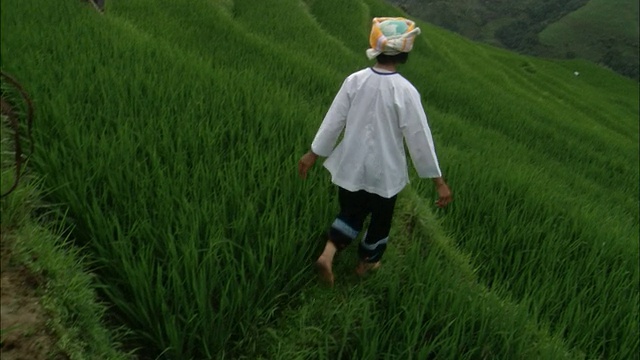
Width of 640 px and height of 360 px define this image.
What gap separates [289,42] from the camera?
614 cm

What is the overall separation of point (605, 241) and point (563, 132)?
565 centimetres

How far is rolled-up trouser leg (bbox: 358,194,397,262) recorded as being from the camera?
1.86m

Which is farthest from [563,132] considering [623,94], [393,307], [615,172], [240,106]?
[623,94]

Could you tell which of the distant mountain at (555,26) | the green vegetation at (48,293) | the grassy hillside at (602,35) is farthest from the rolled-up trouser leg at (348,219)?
the grassy hillside at (602,35)

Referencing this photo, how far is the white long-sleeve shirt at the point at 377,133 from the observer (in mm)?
1734

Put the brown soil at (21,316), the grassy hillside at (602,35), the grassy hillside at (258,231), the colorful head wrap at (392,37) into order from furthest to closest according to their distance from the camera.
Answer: the grassy hillside at (602,35)
the colorful head wrap at (392,37)
the grassy hillside at (258,231)
the brown soil at (21,316)

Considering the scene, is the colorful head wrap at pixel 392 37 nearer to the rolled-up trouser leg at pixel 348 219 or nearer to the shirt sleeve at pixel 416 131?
the shirt sleeve at pixel 416 131

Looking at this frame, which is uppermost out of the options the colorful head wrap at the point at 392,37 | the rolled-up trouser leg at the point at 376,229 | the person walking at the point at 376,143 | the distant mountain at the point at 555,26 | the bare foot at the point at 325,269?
the colorful head wrap at the point at 392,37

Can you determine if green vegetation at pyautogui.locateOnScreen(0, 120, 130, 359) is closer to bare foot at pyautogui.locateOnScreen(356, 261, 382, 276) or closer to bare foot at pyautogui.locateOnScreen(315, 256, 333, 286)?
bare foot at pyautogui.locateOnScreen(315, 256, 333, 286)

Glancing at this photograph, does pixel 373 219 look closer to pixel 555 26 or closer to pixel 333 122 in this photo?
pixel 333 122

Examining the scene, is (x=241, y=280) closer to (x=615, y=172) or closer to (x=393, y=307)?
(x=393, y=307)

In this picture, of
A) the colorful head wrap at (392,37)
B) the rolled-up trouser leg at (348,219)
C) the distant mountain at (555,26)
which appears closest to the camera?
the colorful head wrap at (392,37)

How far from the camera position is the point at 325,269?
5.61 ft

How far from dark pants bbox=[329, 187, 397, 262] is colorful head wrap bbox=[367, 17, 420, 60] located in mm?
552
